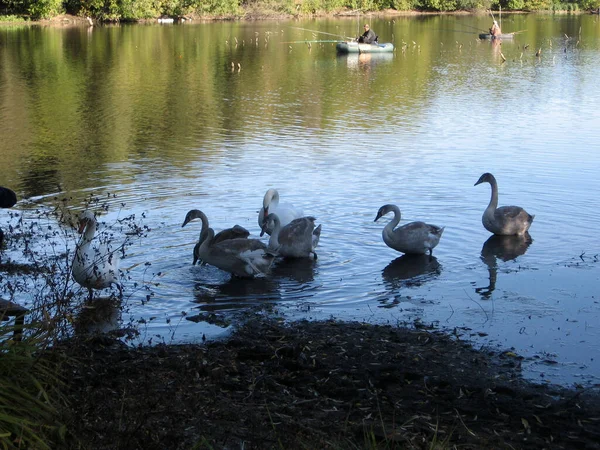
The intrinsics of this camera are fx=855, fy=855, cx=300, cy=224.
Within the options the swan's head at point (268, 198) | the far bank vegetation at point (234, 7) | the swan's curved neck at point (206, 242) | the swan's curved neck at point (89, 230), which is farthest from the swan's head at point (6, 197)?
the far bank vegetation at point (234, 7)

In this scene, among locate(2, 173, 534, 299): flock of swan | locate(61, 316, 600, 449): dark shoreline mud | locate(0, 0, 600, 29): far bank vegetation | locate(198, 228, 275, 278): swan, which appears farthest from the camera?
locate(0, 0, 600, 29): far bank vegetation

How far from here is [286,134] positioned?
74.4 ft

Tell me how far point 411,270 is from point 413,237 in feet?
1.75

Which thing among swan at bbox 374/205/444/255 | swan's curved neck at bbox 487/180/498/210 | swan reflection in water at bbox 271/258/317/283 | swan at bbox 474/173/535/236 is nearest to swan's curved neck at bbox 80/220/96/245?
swan reflection in water at bbox 271/258/317/283

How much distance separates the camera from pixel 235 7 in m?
85.0

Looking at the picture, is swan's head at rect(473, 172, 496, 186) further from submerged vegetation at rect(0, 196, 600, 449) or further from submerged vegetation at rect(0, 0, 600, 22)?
submerged vegetation at rect(0, 0, 600, 22)

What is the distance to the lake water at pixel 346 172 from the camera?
31.9ft

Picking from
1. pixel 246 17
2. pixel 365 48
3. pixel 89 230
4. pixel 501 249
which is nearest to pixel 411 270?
pixel 501 249

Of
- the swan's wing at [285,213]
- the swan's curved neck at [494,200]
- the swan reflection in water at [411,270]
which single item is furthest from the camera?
the swan's curved neck at [494,200]

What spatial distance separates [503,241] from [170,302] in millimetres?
5399

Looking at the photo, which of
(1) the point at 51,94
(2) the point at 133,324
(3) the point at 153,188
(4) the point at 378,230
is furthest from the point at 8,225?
(1) the point at 51,94

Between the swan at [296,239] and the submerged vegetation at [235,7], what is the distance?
2589 inches

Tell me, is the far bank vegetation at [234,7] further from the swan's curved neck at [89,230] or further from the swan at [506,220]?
the swan's curved neck at [89,230]

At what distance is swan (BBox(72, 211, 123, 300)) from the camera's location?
30.6 ft
